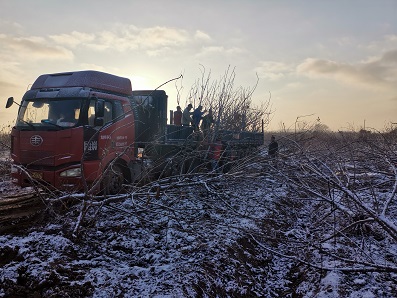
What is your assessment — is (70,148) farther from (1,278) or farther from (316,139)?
(316,139)

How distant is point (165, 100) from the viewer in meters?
9.86

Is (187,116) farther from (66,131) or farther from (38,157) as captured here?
(38,157)

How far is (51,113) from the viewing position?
6883mm

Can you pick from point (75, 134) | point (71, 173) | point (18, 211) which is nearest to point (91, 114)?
point (75, 134)

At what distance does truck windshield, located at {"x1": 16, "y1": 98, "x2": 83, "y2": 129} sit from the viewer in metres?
6.75

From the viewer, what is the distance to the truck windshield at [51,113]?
6.75 m

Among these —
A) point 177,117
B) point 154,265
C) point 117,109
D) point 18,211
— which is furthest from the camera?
point 177,117

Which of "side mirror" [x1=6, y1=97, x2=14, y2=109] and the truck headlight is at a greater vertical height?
"side mirror" [x1=6, y1=97, x2=14, y2=109]

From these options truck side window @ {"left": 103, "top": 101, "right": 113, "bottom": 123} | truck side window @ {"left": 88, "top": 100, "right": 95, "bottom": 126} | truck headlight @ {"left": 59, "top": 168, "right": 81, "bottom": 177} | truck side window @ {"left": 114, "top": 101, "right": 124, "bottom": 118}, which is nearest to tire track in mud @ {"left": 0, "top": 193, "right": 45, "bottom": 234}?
truck headlight @ {"left": 59, "top": 168, "right": 81, "bottom": 177}

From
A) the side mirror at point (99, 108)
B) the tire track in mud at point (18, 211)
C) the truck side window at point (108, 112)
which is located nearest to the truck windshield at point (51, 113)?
the side mirror at point (99, 108)

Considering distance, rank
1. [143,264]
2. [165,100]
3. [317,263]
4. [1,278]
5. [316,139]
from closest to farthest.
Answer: [1,278], [143,264], [317,263], [316,139], [165,100]

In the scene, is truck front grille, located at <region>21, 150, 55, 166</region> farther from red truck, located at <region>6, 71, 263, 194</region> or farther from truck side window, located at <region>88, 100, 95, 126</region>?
truck side window, located at <region>88, 100, 95, 126</region>

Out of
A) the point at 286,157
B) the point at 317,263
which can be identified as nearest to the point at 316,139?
the point at 286,157

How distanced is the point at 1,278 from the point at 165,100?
7.20m
